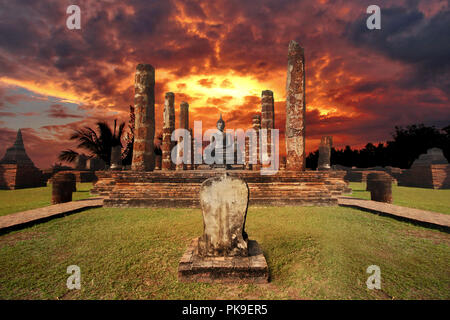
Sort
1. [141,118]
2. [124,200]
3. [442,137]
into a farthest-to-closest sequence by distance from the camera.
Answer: [442,137], [141,118], [124,200]

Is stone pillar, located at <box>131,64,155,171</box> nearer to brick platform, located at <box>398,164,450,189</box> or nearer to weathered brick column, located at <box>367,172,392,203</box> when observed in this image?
weathered brick column, located at <box>367,172,392,203</box>

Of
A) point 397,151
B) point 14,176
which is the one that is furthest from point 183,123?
point 397,151

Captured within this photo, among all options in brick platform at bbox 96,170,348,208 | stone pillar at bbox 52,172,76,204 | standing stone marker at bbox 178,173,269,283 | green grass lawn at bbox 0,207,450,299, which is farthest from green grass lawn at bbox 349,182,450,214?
stone pillar at bbox 52,172,76,204

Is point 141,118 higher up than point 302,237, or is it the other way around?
point 141,118

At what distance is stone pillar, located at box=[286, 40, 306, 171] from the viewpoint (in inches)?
346

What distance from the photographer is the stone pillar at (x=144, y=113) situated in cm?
986

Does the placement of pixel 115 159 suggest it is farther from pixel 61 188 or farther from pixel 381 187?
pixel 381 187

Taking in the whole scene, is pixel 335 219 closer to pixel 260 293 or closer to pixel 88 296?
pixel 260 293

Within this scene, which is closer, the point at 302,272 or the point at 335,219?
the point at 302,272

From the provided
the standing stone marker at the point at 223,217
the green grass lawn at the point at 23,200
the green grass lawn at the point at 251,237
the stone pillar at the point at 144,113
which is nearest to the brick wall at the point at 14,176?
the green grass lawn at the point at 23,200

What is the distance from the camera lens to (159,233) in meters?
4.34

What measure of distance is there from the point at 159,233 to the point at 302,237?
272cm

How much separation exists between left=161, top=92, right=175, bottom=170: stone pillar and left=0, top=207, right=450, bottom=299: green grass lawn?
992 centimetres

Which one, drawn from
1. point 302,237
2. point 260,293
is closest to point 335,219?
point 302,237
